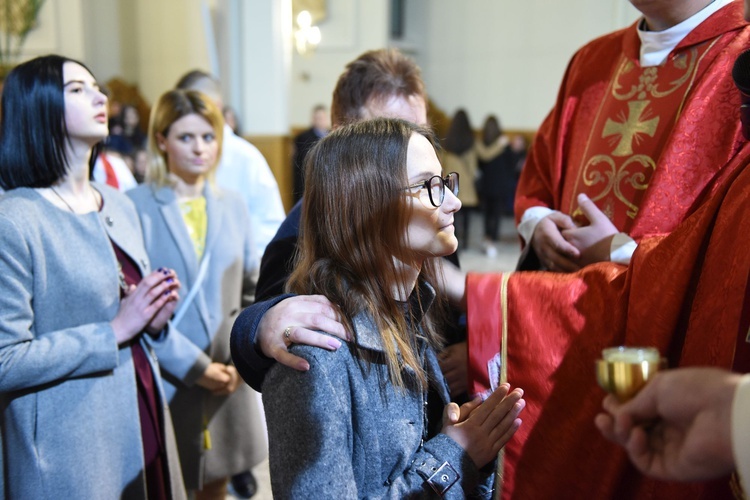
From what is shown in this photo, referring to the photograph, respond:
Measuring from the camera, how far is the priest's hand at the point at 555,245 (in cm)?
183

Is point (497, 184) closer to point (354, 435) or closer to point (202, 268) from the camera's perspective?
point (202, 268)

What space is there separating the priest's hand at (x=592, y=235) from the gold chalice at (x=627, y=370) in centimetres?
87

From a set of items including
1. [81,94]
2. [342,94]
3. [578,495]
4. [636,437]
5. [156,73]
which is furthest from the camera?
[156,73]

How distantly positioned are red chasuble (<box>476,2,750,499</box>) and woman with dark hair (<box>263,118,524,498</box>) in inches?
6.2

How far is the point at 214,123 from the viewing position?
3.03 m

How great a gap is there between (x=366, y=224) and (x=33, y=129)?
1202 mm

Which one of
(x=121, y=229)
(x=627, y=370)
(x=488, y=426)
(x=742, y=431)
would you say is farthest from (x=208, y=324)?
(x=742, y=431)

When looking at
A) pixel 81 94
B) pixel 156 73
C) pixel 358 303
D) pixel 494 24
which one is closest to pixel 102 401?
pixel 81 94

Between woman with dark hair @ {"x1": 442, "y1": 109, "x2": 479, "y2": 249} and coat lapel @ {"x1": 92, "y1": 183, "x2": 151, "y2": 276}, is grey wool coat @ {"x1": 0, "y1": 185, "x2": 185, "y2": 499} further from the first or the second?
woman with dark hair @ {"x1": 442, "y1": 109, "x2": 479, "y2": 249}

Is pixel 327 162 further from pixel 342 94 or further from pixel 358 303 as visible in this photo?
pixel 342 94

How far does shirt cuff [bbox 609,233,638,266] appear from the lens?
5.41 feet

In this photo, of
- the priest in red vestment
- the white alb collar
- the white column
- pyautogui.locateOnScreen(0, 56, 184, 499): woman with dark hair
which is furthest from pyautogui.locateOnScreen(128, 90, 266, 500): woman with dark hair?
the white column

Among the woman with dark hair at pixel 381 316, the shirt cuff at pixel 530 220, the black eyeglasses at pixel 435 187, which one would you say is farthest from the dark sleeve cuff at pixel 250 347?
the shirt cuff at pixel 530 220

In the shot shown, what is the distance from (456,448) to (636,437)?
47 cm
